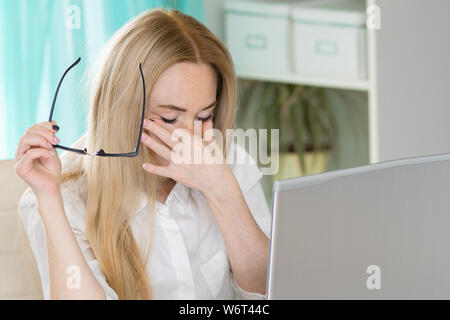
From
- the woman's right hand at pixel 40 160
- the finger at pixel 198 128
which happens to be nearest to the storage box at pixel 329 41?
the finger at pixel 198 128

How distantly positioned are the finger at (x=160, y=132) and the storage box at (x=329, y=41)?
3.70 ft

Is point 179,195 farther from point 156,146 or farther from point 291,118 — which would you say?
point 291,118

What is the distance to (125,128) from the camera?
3.25ft

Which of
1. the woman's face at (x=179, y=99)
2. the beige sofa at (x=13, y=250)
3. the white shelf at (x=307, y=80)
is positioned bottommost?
the beige sofa at (x=13, y=250)

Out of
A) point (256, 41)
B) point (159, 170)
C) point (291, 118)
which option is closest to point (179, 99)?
Result: point (159, 170)

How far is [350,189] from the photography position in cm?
52

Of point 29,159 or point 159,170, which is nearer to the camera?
point 29,159

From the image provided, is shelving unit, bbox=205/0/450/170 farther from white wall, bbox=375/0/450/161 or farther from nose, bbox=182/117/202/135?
nose, bbox=182/117/202/135

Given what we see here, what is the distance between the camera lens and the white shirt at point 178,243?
1006 millimetres

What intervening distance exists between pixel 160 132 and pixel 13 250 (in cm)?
37

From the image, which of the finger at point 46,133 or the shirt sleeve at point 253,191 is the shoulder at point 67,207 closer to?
the finger at point 46,133

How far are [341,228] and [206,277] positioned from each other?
0.58 meters
